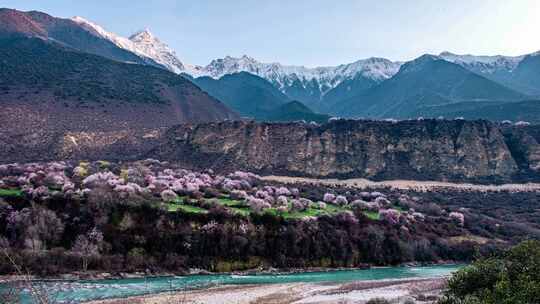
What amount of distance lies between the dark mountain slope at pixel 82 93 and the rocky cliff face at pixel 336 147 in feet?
29.6

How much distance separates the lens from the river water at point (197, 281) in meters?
32.8

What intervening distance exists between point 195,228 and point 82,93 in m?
80.0

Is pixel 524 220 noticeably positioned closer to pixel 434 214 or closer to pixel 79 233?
pixel 434 214

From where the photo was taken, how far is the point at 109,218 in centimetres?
4531

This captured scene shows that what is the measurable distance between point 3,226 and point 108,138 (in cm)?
5832

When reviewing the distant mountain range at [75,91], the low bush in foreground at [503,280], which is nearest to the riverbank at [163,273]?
the low bush in foreground at [503,280]

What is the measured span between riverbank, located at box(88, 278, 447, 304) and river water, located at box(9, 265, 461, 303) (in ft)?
4.69

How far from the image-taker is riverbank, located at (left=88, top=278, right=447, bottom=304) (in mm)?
30984

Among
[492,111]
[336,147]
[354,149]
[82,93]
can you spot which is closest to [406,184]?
[354,149]

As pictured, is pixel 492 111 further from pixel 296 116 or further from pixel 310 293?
pixel 310 293

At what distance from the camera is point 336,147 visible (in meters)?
104

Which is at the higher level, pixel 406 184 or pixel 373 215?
pixel 406 184

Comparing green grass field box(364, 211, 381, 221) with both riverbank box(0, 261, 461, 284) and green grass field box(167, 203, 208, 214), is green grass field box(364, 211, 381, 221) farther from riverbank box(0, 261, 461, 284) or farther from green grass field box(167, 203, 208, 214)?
green grass field box(167, 203, 208, 214)

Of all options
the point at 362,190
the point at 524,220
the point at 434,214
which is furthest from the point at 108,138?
the point at 524,220
